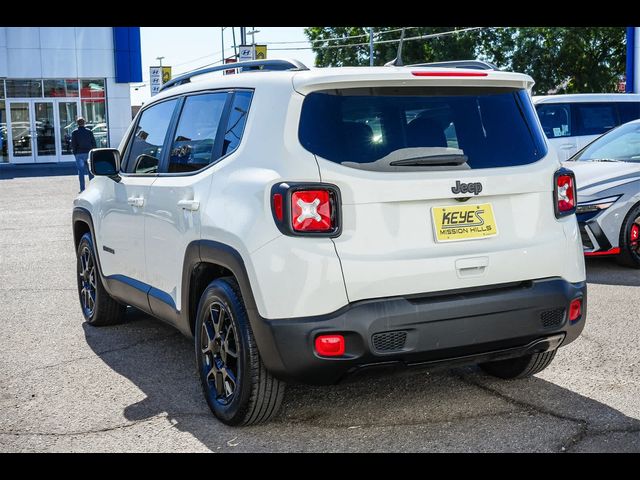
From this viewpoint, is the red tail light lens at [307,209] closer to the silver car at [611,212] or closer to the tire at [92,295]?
the tire at [92,295]

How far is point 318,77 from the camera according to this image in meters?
4.06

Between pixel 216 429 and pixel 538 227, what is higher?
pixel 538 227

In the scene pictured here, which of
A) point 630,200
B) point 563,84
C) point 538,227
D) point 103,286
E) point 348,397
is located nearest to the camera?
point 538,227

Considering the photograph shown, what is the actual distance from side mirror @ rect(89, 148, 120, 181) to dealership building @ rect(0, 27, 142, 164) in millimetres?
29883

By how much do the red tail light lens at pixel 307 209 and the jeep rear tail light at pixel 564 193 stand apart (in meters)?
1.27

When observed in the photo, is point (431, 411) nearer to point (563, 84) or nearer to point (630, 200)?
point (630, 200)

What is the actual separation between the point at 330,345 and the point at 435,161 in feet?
3.27

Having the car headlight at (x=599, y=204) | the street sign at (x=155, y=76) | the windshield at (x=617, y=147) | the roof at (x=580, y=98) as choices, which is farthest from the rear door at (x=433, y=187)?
the street sign at (x=155, y=76)

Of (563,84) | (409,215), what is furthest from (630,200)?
(563,84)

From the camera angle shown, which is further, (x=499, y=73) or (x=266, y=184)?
(x=499, y=73)

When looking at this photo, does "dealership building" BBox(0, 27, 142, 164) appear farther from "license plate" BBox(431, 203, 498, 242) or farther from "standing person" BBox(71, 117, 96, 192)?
"license plate" BBox(431, 203, 498, 242)

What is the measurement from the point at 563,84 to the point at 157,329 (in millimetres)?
50048

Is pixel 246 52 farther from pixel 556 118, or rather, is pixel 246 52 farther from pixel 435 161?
pixel 435 161

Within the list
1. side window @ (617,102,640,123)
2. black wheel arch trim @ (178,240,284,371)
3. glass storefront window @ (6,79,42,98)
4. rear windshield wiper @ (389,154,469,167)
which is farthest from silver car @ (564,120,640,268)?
glass storefront window @ (6,79,42,98)
